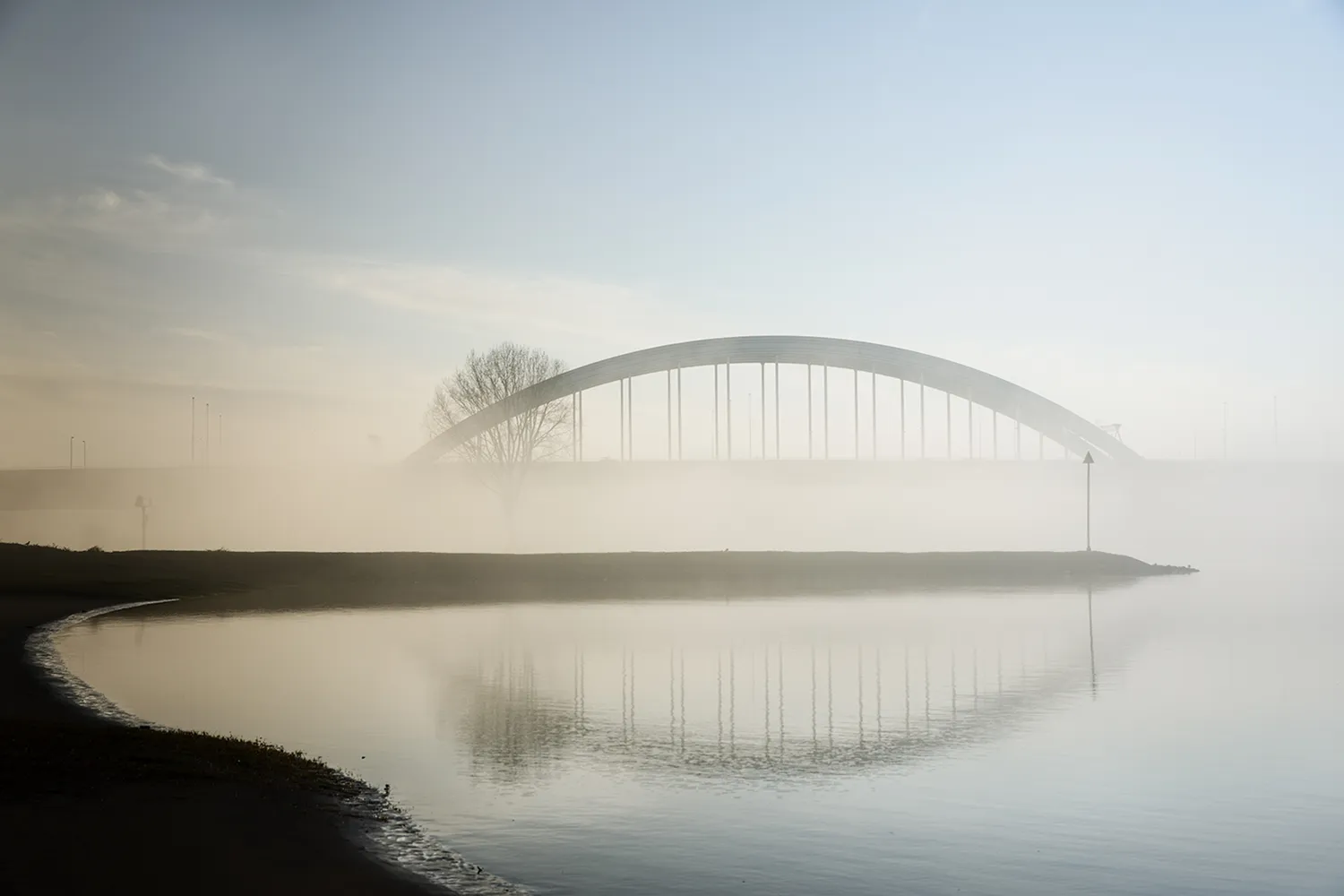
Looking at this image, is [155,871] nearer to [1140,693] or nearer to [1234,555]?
[1140,693]

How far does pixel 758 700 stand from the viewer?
71.0ft

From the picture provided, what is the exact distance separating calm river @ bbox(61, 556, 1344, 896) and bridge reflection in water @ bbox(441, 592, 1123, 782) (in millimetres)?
89

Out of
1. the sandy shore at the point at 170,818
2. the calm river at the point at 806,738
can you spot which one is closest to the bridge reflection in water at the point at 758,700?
the calm river at the point at 806,738

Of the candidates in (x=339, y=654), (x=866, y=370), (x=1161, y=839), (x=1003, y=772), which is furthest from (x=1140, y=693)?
(x=866, y=370)

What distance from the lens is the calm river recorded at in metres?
11.9

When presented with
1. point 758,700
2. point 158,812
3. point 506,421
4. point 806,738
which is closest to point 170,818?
point 158,812

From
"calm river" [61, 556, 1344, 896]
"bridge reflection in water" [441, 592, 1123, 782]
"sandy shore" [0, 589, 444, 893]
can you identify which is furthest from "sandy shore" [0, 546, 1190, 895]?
"bridge reflection in water" [441, 592, 1123, 782]

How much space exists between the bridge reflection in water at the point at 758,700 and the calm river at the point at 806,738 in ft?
0.29

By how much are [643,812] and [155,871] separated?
5.26m

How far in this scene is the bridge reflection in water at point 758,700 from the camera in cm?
1694

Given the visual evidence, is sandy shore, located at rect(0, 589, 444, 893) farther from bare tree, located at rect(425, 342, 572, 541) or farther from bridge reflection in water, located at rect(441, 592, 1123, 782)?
bare tree, located at rect(425, 342, 572, 541)

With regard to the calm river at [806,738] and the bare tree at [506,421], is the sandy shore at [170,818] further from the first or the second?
the bare tree at [506,421]

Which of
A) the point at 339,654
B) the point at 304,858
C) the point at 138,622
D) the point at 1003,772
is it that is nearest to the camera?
the point at 304,858

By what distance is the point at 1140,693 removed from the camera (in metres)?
23.1
